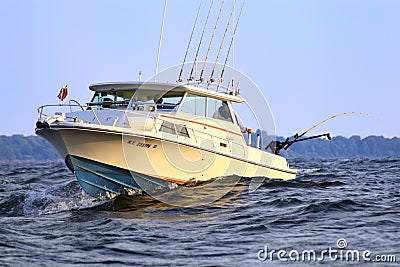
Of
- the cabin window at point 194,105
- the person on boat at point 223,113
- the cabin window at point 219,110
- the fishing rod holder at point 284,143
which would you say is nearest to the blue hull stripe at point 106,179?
the cabin window at point 194,105

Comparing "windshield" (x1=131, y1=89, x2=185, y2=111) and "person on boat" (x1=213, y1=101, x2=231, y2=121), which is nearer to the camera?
"windshield" (x1=131, y1=89, x2=185, y2=111)

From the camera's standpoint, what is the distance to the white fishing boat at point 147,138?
12.8 meters

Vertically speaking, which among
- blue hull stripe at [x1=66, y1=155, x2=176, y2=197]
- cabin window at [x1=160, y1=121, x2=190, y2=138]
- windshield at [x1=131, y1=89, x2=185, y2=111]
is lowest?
blue hull stripe at [x1=66, y1=155, x2=176, y2=197]

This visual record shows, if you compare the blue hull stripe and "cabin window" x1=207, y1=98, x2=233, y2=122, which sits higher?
"cabin window" x1=207, y1=98, x2=233, y2=122

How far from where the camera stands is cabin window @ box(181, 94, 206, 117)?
14.7 meters

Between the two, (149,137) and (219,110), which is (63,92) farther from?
(219,110)

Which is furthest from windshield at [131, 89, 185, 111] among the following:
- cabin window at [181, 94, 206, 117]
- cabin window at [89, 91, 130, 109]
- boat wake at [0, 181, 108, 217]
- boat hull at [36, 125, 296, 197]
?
boat wake at [0, 181, 108, 217]

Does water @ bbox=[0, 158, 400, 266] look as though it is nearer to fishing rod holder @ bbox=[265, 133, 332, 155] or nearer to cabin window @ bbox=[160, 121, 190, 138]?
cabin window @ bbox=[160, 121, 190, 138]

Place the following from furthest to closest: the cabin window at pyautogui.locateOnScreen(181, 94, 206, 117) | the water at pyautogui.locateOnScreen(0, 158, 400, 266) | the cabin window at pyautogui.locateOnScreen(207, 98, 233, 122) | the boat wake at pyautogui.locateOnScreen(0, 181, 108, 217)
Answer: the cabin window at pyautogui.locateOnScreen(207, 98, 233, 122)
the cabin window at pyautogui.locateOnScreen(181, 94, 206, 117)
the boat wake at pyautogui.locateOnScreen(0, 181, 108, 217)
the water at pyautogui.locateOnScreen(0, 158, 400, 266)

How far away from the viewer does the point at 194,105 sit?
1502cm
